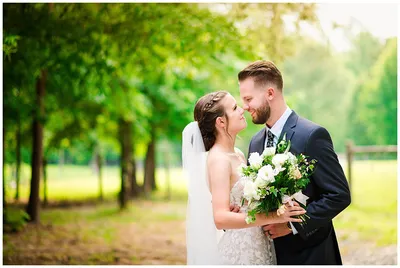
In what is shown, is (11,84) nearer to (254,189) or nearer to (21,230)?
(21,230)

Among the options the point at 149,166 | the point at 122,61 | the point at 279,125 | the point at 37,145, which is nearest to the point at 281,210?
the point at 279,125

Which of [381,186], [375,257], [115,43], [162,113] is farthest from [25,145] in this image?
[381,186]

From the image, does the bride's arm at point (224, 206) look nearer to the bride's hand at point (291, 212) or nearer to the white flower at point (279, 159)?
the bride's hand at point (291, 212)

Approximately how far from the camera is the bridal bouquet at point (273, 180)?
326 centimetres

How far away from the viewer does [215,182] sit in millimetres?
3645

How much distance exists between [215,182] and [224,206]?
18 cm

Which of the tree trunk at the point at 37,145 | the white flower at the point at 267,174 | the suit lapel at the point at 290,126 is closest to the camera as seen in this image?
the white flower at the point at 267,174

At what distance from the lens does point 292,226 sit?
3.54 m

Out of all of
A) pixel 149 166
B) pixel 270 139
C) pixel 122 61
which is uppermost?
pixel 122 61

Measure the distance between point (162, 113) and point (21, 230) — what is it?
25.3 ft

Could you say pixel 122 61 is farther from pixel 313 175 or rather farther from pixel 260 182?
pixel 260 182

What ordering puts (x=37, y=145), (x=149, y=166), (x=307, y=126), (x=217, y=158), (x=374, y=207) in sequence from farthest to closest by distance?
(x=149, y=166)
(x=374, y=207)
(x=37, y=145)
(x=217, y=158)
(x=307, y=126)

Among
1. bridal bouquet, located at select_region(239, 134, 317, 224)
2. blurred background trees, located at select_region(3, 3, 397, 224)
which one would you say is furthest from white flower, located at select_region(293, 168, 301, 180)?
blurred background trees, located at select_region(3, 3, 397, 224)

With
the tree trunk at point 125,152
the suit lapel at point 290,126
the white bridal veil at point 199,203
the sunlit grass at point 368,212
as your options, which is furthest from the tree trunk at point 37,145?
the suit lapel at point 290,126
